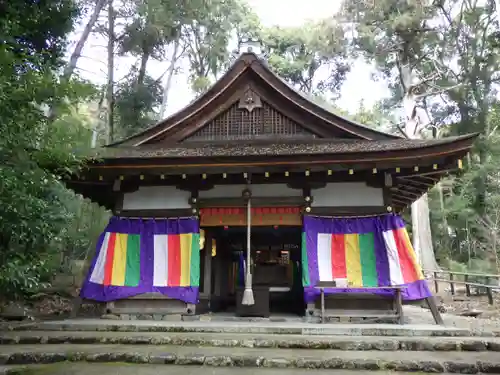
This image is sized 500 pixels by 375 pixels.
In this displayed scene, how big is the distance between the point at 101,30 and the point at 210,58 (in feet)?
21.0

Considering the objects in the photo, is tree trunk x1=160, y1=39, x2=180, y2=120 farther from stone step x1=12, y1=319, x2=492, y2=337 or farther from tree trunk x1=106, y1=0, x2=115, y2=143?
stone step x1=12, y1=319, x2=492, y2=337

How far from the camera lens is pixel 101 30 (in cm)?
1773

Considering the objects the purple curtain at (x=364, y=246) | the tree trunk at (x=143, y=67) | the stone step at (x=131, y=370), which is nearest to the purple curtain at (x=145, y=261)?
the purple curtain at (x=364, y=246)

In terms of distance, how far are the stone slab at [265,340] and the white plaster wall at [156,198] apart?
2.87 meters

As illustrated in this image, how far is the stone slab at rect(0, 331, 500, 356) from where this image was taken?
558cm

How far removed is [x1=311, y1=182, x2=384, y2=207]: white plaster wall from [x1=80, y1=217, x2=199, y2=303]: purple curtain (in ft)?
8.91

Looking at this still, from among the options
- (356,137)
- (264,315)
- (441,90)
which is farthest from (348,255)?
(441,90)

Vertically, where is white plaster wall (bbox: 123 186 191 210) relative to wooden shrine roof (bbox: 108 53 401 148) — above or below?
below

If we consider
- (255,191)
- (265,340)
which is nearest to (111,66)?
(255,191)

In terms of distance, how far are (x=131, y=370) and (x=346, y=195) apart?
5287mm

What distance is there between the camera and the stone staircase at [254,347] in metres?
4.81

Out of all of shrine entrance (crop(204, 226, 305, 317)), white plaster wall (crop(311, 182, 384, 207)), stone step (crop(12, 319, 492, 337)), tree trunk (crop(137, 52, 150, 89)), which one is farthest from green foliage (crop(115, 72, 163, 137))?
stone step (crop(12, 319, 492, 337))

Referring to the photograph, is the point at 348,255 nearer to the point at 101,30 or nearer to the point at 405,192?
the point at 405,192

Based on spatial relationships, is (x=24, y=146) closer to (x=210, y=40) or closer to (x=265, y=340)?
(x=265, y=340)
